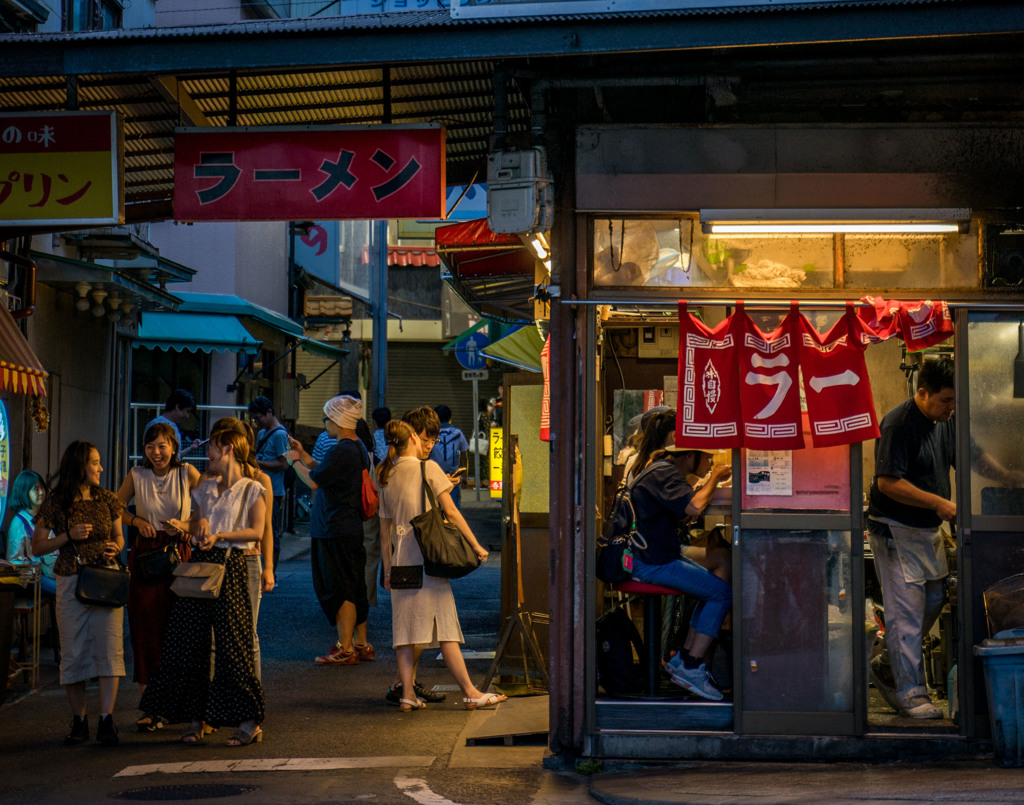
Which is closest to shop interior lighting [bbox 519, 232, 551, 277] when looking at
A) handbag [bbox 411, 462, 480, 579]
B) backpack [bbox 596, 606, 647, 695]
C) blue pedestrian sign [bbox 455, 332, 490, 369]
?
handbag [bbox 411, 462, 480, 579]

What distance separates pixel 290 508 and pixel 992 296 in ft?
60.1

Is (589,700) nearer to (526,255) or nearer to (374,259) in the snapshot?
(526,255)

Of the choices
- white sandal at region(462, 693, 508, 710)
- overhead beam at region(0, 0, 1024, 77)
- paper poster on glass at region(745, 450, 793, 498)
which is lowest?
white sandal at region(462, 693, 508, 710)

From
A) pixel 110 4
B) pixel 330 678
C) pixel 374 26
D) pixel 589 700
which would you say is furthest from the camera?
pixel 110 4

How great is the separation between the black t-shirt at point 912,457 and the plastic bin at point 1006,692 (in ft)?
3.74

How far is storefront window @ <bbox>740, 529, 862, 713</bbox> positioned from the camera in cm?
709

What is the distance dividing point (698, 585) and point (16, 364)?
5.55m

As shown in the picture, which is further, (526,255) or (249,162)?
(526,255)

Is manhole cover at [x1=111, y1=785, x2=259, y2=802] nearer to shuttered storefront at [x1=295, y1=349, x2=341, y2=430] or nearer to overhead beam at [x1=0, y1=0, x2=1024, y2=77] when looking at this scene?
overhead beam at [x1=0, y1=0, x2=1024, y2=77]

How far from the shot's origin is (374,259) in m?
24.9

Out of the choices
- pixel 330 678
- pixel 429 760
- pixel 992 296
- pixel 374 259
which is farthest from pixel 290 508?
pixel 992 296

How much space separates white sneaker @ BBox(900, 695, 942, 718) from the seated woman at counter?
1233 mm

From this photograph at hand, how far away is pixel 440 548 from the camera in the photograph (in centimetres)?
851

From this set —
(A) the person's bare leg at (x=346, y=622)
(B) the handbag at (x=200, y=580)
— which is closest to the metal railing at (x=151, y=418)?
(A) the person's bare leg at (x=346, y=622)
